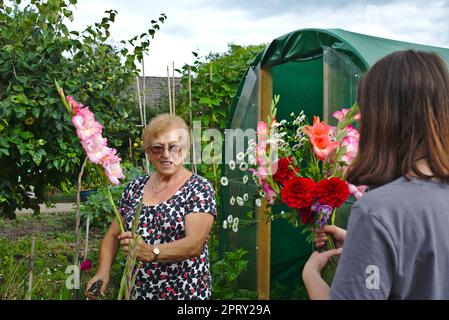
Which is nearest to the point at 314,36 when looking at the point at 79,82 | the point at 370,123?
the point at 79,82

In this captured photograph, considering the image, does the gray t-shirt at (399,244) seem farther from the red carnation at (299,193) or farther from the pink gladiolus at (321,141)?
the pink gladiolus at (321,141)

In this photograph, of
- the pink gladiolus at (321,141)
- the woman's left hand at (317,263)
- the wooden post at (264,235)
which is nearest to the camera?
the woman's left hand at (317,263)

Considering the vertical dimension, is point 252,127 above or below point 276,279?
above

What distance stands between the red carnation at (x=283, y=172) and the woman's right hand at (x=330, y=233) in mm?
270

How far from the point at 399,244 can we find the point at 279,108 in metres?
3.77

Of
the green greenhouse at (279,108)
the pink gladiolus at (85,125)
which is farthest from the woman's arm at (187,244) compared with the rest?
the green greenhouse at (279,108)

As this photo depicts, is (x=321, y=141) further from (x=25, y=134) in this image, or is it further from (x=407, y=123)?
(x=25, y=134)

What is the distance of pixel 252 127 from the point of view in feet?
14.6

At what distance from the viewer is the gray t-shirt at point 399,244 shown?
3.27 feet

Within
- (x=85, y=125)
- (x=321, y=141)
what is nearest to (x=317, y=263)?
(x=321, y=141)

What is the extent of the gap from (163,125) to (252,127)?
2.10 m

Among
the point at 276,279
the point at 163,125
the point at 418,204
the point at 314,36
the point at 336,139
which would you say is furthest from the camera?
the point at 276,279

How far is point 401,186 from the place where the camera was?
1032 mm
